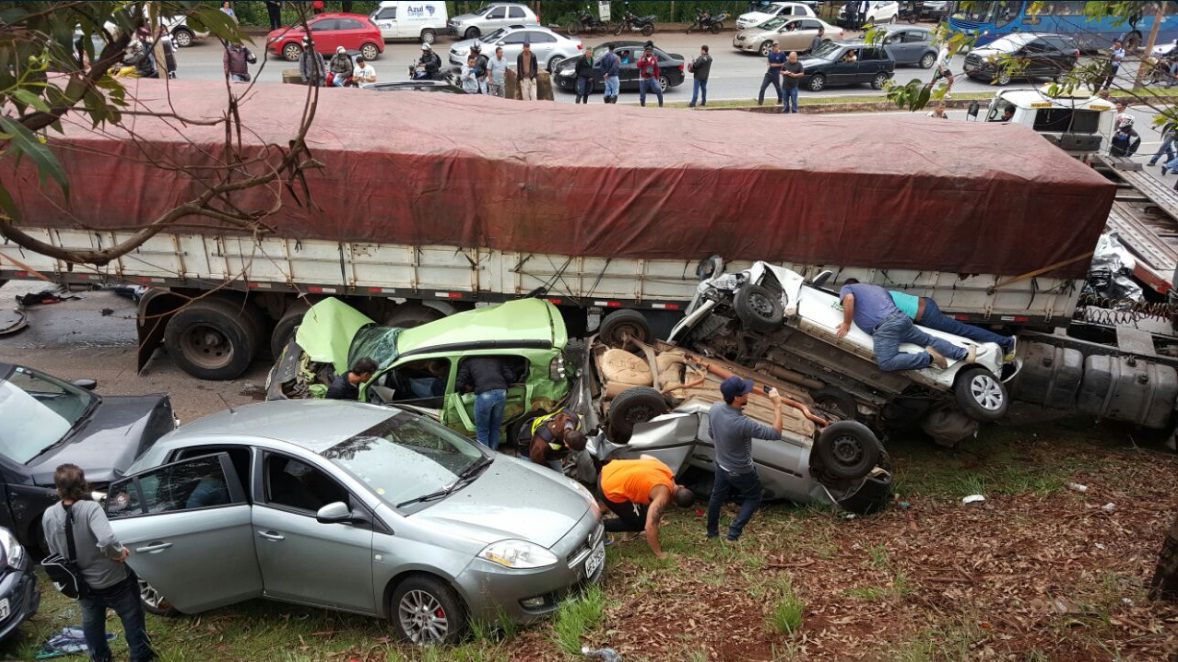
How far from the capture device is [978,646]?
464cm

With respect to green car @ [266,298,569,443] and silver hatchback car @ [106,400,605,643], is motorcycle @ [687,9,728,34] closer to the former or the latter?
green car @ [266,298,569,443]

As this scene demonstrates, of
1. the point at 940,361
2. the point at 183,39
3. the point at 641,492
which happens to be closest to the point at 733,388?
the point at 641,492

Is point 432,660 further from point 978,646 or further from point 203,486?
point 978,646

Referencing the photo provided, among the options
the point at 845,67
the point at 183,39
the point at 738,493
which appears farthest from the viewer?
the point at 183,39

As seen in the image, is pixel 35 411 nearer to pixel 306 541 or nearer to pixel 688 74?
pixel 306 541

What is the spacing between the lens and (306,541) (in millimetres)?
5410

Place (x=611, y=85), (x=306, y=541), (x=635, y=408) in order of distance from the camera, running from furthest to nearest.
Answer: (x=611, y=85), (x=635, y=408), (x=306, y=541)

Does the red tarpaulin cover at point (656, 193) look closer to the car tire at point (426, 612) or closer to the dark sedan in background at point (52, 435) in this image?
the dark sedan in background at point (52, 435)

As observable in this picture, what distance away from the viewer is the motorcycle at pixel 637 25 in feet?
103

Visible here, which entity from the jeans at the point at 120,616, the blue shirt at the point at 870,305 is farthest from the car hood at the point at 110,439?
the blue shirt at the point at 870,305

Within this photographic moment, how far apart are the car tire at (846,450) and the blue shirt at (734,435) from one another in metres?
0.89

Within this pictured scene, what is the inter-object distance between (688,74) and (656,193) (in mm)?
17453

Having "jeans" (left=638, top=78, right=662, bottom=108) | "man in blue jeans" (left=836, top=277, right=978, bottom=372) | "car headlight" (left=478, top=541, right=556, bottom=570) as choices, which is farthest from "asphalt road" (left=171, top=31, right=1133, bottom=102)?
"car headlight" (left=478, top=541, right=556, bottom=570)

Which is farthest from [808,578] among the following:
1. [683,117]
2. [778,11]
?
[778,11]
